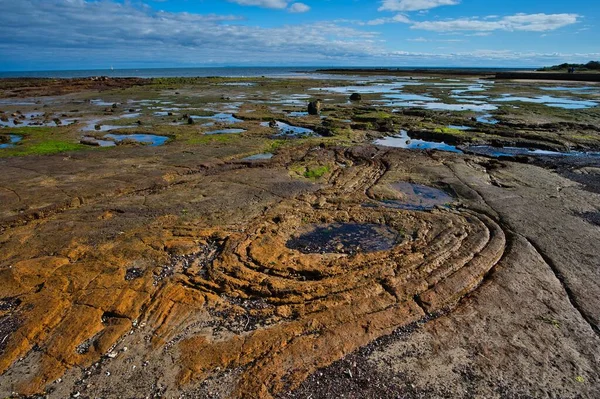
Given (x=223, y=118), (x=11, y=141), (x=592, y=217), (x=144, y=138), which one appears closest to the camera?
(x=592, y=217)

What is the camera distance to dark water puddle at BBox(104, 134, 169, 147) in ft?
80.3

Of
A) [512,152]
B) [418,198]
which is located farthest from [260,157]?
[512,152]

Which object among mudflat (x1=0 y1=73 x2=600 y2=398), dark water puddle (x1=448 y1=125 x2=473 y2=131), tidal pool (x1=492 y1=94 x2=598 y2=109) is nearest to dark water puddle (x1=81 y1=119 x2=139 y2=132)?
mudflat (x1=0 y1=73 x2=600 y2=398)

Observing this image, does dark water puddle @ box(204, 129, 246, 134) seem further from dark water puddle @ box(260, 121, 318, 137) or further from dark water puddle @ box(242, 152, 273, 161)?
dark water puddle @ box(242, 152, 273, 161)

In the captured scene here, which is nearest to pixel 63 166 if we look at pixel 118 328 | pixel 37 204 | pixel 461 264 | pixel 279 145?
pixel 37 204

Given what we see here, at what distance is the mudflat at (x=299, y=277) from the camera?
259 inches

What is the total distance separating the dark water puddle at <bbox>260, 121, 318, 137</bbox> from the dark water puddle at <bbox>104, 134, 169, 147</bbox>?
8.15 metres

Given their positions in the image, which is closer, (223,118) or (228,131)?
(228,131)

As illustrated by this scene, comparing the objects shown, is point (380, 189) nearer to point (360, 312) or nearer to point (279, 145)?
point (360, 312)

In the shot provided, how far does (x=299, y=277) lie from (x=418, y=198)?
24.8 feet

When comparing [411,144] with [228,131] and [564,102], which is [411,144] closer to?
[228,131]

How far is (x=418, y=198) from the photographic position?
1472cm

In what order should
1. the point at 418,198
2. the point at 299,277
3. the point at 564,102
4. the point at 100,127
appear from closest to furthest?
the point at 299,277, the point at 418,198, the point at 100,127, the point at 564,102

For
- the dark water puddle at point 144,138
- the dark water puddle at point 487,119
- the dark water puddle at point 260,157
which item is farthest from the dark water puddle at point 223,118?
the dark water puddle at point 487,119
